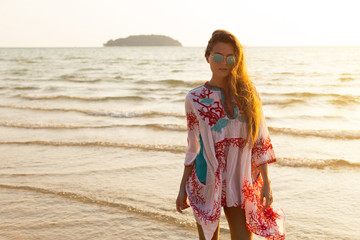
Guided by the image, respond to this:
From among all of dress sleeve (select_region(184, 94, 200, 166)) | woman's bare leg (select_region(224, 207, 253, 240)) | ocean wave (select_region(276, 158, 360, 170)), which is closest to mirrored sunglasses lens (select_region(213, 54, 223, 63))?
dress sleeve (select_region(184, 94, 200, 166))

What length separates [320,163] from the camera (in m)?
7.34

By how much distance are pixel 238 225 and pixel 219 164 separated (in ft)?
1.45

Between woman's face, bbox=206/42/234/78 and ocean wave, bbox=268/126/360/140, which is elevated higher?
woman's face, bbox=206/42/234/78

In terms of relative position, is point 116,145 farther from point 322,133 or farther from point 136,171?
point 322,133

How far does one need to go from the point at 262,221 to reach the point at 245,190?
232mm

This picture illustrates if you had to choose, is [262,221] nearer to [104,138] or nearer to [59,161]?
[59,161]

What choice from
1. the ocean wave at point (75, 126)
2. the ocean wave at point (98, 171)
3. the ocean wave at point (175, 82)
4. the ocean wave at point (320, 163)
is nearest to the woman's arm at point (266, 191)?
the ocean wave at point (98, 171)

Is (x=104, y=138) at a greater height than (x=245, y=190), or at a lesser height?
lesser

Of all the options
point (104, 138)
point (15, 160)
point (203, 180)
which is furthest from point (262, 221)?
point (104, 138)

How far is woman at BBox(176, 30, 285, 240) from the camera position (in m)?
2.70

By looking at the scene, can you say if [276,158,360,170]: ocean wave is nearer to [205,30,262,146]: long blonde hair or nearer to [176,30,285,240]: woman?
[176,30,285,240]: woman

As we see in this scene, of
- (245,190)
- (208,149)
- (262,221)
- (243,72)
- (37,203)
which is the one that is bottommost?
(37,203)

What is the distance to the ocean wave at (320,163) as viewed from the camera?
7199mm

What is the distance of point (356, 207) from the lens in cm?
532
